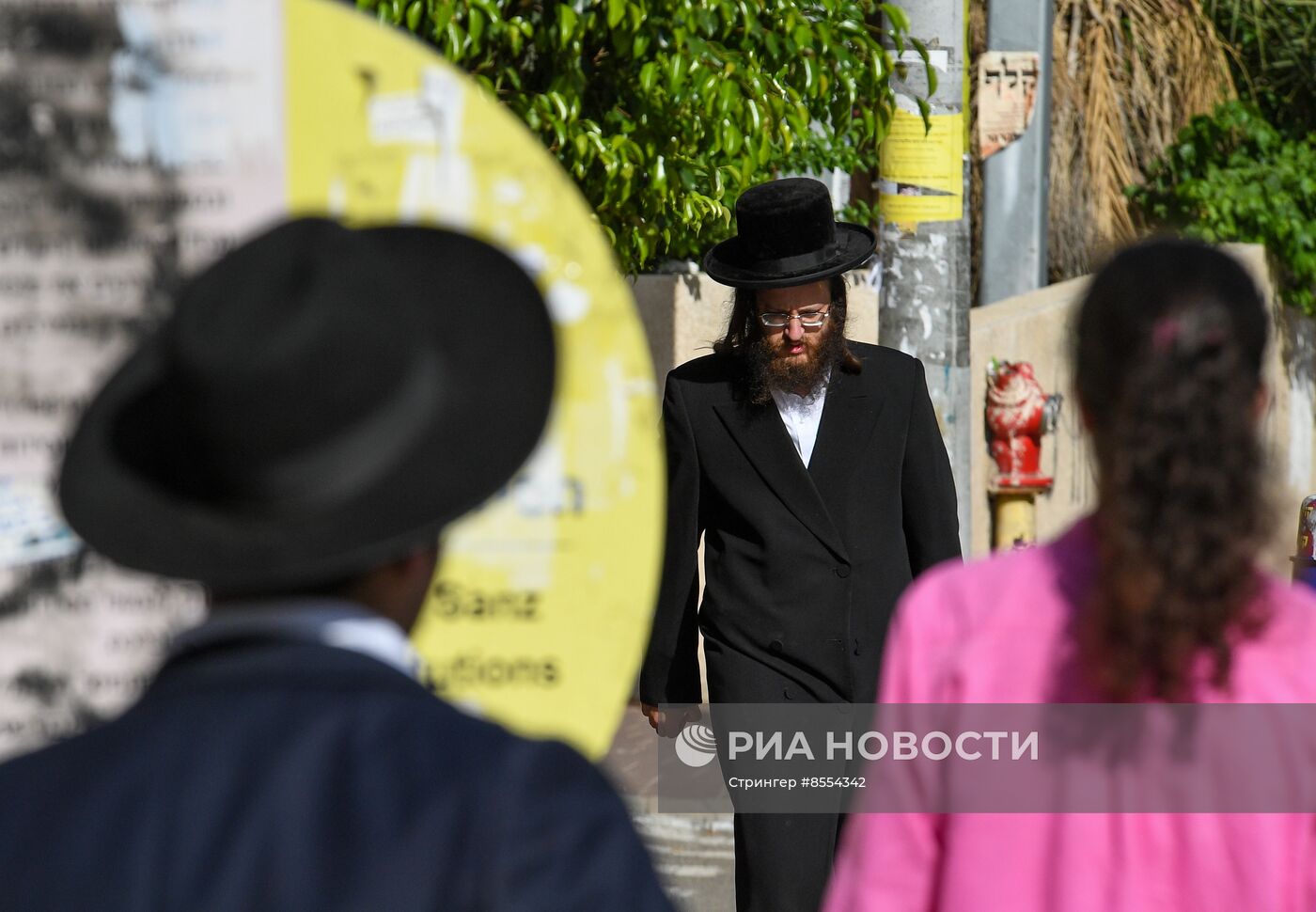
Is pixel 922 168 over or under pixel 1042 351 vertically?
over

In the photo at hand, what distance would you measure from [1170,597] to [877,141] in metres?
3.90

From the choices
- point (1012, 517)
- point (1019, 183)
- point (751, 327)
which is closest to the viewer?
point (751, 327)

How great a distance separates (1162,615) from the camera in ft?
5.62

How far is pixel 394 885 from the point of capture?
3.78ft

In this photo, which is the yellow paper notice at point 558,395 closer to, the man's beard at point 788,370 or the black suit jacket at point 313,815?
the black suit jacket at point 313,815

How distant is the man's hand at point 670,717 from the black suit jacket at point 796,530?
0.03 m

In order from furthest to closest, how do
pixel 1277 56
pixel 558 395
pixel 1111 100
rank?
1. pixel 1277 56
2. pixel 1111 100
3. pixel 558 395

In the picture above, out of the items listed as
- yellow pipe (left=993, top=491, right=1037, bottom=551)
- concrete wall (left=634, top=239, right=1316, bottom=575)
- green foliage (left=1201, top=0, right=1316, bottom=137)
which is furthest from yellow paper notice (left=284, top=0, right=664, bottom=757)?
green foliage (left=1201, top=0, right=1316, bottom=137)

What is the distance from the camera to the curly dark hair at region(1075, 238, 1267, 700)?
1710 mm

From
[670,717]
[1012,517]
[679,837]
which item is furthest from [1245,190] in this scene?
[670,717]

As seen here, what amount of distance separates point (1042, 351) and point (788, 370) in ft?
22.0

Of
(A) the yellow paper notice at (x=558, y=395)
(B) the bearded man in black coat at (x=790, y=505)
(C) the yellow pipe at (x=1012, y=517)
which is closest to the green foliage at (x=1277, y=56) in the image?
(C) the yellow pipe at (x=1012, y=517)

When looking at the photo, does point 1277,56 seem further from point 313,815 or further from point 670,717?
point 313,815

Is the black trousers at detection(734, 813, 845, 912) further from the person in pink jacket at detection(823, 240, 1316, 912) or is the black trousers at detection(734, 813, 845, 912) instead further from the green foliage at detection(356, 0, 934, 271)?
the person in pink jacket at detection(823, 240, 1316, 912)
